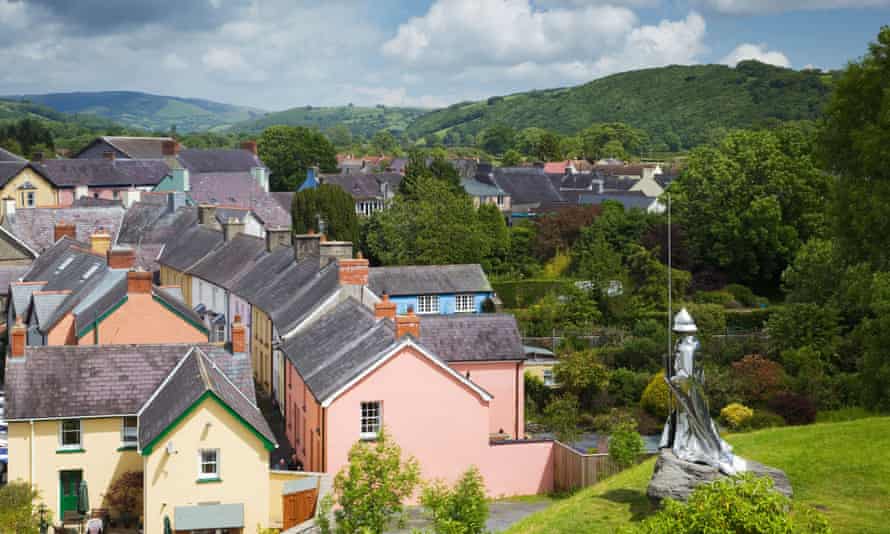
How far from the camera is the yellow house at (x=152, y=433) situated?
94.4ft

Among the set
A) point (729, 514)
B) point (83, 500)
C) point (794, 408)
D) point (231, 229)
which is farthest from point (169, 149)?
point (729, 514)

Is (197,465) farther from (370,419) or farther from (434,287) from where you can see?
(434,287)

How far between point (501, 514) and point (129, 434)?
10937mm

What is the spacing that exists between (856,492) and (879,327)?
45.9ft

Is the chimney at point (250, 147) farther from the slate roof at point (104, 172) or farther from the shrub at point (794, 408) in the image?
the shrub at point (794, 408)

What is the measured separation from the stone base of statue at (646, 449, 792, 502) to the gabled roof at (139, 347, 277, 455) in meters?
12.2

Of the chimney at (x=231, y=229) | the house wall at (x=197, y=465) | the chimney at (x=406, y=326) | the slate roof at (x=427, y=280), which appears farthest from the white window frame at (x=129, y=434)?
the slate roof at (x=427, y=280)

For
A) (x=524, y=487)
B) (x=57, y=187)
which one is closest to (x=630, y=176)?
(x=57, y=187)

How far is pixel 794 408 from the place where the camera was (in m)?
Answer: 43.3

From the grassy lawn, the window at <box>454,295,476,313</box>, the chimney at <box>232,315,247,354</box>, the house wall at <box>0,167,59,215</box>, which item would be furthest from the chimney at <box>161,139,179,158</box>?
the grassy lawn

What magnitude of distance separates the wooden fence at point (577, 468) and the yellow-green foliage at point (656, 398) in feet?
41.4

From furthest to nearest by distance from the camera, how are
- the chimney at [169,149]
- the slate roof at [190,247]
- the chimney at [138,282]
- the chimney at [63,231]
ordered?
the chimney at [169,149]
the chimney at [63,231]
the slate roof at [190,247]
the chimney at [138,282]

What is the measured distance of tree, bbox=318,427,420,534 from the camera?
849 inches

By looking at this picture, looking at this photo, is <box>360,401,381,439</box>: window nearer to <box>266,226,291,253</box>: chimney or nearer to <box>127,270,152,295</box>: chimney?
<box>127,270,152,295</box>: chimney
